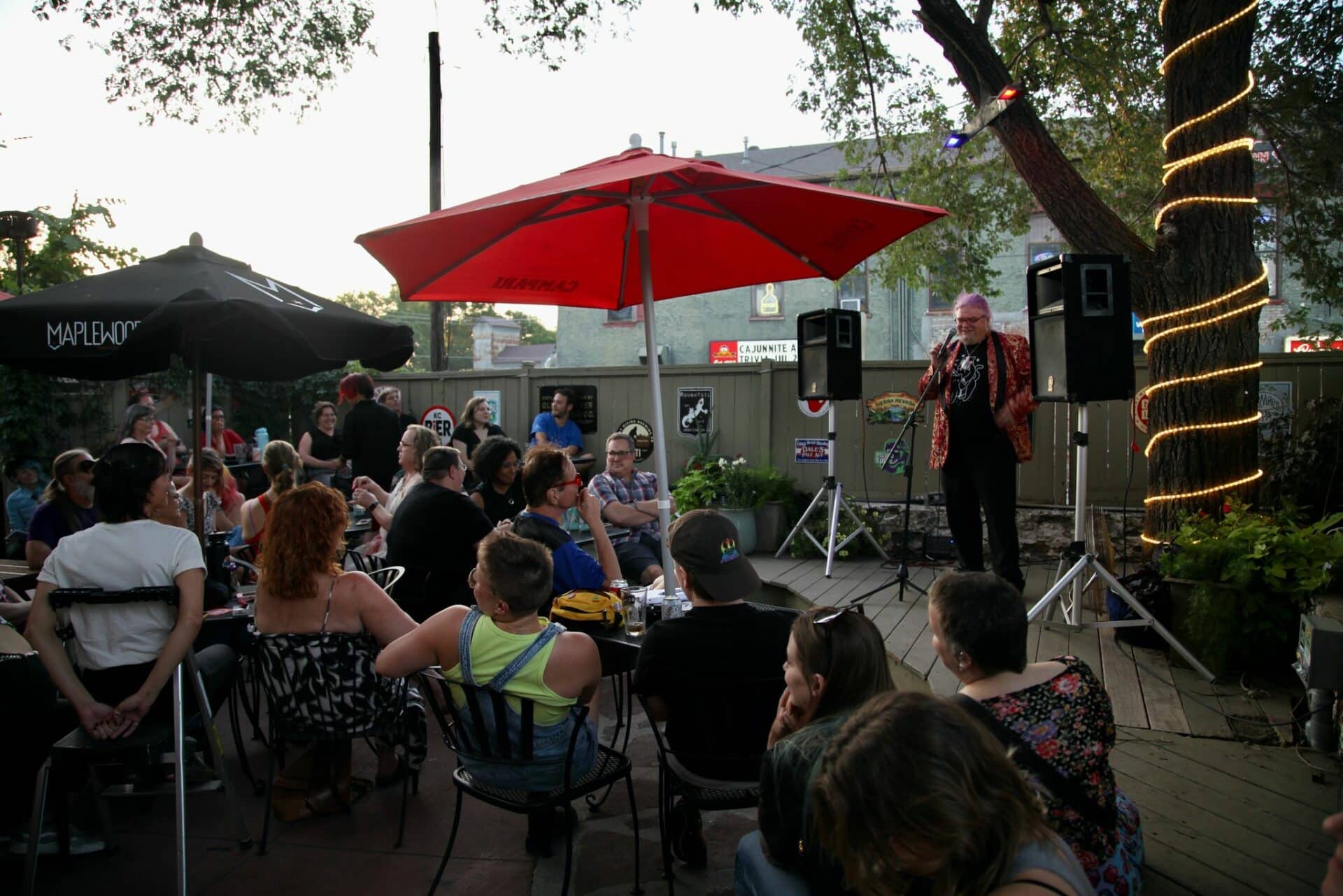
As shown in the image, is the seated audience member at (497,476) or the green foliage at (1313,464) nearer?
the seated audience member at (497,476)

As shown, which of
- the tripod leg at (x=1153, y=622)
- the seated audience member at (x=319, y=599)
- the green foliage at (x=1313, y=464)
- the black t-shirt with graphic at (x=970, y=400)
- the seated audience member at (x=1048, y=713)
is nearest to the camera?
the seated audience member at (x=1048, y=713)

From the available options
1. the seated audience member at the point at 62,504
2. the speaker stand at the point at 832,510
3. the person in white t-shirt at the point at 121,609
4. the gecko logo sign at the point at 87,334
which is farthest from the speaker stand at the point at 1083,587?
the seated audience member at the point at 62,504

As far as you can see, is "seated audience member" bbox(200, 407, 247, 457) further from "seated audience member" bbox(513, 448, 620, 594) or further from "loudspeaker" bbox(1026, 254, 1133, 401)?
"loudspeaker" bbox(1026, 254, 1133, 401)

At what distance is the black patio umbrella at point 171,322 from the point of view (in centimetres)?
376

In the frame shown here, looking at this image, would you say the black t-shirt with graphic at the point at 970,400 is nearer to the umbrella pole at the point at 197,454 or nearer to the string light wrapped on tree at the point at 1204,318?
the string light wrapped on tree at the point at 1204,318

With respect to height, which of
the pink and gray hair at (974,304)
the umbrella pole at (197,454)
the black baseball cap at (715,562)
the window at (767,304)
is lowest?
the black baseball cap at (715,562)

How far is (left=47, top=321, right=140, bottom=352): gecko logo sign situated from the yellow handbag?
2.36 metres

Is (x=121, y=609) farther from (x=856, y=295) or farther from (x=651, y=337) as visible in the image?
(x=856, y=295)

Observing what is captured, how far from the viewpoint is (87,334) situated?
3.98 meters

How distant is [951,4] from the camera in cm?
574

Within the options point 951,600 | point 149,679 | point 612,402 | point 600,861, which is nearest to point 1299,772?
point 951,600

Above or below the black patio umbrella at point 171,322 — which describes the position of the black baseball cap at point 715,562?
below

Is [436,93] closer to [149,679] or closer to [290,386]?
[290,386]

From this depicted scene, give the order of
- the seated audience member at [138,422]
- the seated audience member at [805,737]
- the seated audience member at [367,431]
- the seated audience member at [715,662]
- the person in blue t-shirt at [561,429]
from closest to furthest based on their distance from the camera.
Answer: the seated audience member at [805,737]
the seated audience member at [715,662]
the seated audience member at [138,422]
the seated audience member at [367,431]
the person in blue t-shirt at [561,429]
